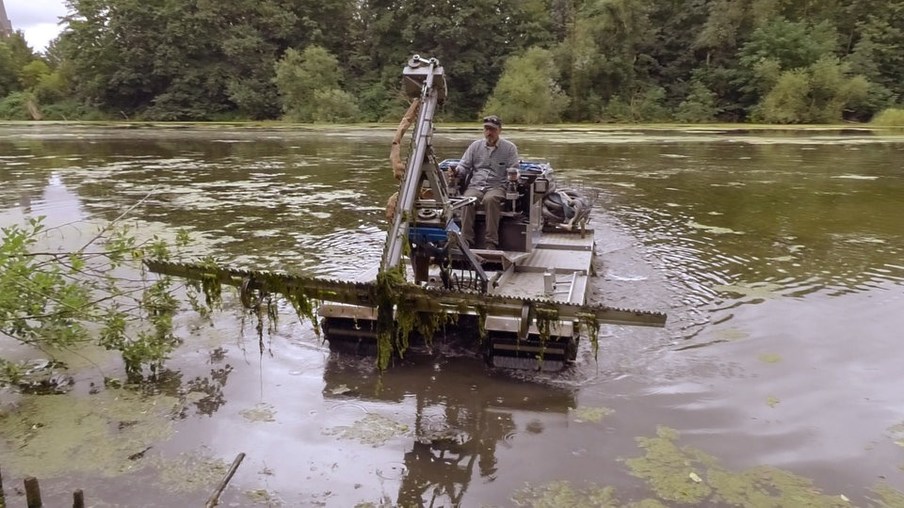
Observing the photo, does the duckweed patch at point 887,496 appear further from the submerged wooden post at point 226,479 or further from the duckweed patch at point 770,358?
the submerged wooden post at point 226,479

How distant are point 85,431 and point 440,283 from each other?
112 inches

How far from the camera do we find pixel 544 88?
3719cm

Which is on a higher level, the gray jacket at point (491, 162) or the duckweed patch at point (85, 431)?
the gray jacket at point (491, 162)

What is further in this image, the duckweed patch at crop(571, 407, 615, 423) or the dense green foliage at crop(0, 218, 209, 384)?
the duckweed patch at crop(571, 407, 615, 423)

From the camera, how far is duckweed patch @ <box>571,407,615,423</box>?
15.7ft

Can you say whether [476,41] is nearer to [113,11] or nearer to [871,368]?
[113,11]

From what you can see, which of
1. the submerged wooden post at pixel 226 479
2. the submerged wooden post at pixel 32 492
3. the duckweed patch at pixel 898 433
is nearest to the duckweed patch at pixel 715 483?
the duckweed patch at pixel 898 433

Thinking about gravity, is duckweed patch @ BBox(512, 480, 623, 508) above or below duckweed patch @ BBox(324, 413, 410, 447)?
below

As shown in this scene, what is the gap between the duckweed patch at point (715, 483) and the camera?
3847 millimetres

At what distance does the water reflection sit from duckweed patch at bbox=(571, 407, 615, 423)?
0.08 metres

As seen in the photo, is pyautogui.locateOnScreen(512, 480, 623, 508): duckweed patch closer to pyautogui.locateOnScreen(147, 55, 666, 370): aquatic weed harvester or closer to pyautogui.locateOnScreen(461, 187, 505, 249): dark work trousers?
pyautogui.locateOnScreen(147, 55, 666, 370): aquatic weed harvester

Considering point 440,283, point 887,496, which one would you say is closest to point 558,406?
point 440,283

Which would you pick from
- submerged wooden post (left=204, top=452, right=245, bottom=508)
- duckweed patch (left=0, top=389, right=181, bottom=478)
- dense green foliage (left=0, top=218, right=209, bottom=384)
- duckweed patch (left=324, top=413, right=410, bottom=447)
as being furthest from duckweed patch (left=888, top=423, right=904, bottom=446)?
dense green foliage (left=0, top=218, right=209, bottom=384)

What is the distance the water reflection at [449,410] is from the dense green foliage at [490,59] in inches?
1316
